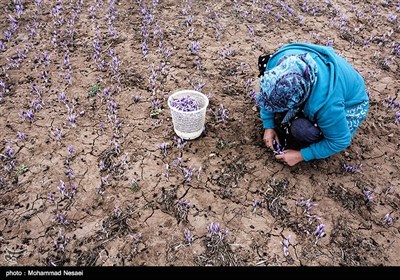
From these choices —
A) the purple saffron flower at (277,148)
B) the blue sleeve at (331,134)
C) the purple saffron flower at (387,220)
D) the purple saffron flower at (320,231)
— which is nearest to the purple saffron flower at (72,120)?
the purple saffron flower at (277,148)

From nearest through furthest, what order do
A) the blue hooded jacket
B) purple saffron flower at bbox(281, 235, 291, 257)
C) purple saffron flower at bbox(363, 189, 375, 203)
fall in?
the blue hooded jacket < purple saffron flower at bbox(281, 235, 291, 257) < purple saffron flower at bbox(363, 189, 375, 203)

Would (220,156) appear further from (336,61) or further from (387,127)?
(387,127)

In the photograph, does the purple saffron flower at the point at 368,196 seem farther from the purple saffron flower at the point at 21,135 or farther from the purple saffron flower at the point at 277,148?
the purple saffron flower at the point at 21,135

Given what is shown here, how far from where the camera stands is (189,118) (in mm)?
3854

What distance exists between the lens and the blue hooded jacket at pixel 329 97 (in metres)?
3.12

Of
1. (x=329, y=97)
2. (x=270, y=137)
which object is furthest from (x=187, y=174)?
(x=329, y=97)

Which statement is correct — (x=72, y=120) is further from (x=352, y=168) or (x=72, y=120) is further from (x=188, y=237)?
(x=352, y=168)

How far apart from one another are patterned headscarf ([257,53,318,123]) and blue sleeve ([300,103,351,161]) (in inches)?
12.7

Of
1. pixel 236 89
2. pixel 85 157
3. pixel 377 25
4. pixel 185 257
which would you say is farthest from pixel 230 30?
pixel 185 257

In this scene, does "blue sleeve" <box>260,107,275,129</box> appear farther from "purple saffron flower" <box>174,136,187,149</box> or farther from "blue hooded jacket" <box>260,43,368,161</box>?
"purple saffron flower" <box>174,136,187,149</box>

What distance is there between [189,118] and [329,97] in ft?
5.03

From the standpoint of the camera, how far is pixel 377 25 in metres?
6.61

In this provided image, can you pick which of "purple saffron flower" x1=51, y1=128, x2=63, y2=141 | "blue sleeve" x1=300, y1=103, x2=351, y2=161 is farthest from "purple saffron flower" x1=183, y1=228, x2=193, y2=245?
"purple saffron flower" x1=51, y1=128, x2=63, y2=141

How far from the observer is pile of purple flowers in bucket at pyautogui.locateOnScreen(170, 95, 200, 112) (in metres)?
4.07
